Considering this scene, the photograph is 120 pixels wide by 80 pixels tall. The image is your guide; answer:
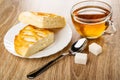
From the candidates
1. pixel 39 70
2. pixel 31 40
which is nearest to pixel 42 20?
pixel 31 40

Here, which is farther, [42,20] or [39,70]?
[42,20]

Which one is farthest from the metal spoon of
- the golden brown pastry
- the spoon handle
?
the golden brown pastry

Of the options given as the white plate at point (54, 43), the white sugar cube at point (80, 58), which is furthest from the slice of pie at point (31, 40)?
the white sugar cube at point (80, 58)

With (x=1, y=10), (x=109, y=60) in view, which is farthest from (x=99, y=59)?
(x=1, y=10)

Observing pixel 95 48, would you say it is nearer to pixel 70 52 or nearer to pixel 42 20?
pixel 70 52

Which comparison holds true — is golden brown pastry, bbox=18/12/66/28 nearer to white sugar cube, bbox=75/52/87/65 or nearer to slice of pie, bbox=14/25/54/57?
slice of pie, bbox=14/25/54/57

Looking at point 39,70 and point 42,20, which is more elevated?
point 42,20

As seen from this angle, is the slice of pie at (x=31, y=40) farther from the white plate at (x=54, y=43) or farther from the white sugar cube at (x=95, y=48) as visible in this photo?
the white sugar cube at (x=95, y=48)

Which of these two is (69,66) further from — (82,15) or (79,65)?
(82,15)
